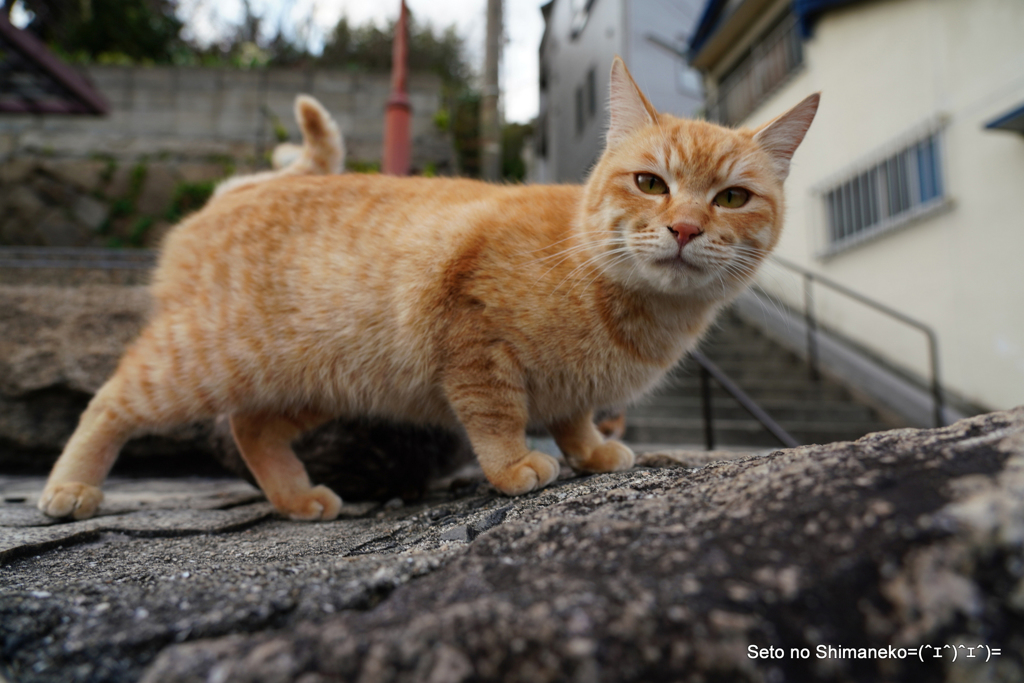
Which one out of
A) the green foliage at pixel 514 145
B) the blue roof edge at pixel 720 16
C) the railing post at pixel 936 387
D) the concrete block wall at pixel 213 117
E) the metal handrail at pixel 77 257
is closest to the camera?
the railing post at pixel 936 387

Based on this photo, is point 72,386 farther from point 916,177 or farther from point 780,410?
point 916,177

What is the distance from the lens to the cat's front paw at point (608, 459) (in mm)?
1992

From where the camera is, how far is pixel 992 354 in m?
5.09

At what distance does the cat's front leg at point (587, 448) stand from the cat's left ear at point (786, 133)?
110 cm

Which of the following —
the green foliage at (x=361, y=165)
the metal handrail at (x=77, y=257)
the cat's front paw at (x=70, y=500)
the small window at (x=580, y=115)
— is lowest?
the cat's front paw at (x=70, y=500)

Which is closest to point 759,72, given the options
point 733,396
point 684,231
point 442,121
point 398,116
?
point 442,121

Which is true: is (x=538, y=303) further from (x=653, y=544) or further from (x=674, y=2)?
(x=674, y=2)

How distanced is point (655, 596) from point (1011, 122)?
5.72 meters

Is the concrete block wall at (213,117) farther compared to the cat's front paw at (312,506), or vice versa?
the concrete block wall at (213,117)

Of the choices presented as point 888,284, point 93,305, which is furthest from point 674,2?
point 93,305

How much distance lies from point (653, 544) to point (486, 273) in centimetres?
116

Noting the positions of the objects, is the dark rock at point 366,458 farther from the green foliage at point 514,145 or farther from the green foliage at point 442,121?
the green foliage at point 514,145

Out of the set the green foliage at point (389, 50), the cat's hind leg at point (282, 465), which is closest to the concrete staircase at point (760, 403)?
the cat's hind leg at point (282, 465)

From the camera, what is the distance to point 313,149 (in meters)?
2.85
